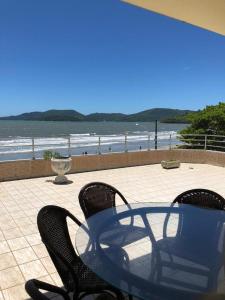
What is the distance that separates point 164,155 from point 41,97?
1824 inches

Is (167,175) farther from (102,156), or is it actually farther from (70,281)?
(70,281)

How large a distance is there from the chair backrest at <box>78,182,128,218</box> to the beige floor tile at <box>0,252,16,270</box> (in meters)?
0.89

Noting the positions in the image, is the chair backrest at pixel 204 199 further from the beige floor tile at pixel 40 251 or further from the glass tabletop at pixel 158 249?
the beige floor tile at pixel 40 251

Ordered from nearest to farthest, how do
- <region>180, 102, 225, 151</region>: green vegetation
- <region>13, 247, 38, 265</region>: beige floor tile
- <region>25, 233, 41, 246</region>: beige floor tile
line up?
<region>13, 247, 38, 265</region>: beige floor tile → <region>25, 233, 41, 246</region>: beige floor tile → <region>180, 102, 225, 151</region>: green vegetation

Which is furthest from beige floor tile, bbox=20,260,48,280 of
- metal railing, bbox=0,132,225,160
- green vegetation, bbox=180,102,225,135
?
green vegetation, bbox=180,102,225,135

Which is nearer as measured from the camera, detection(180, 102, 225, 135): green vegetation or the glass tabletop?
the glass tabletop

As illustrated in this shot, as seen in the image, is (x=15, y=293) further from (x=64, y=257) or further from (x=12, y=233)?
(x=12, y=233)

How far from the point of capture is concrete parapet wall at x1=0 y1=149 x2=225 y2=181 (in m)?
6.68

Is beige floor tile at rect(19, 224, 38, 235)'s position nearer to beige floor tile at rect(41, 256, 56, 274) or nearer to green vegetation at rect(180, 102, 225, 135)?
beige floor tile at rect(41, 256, 56, 274)

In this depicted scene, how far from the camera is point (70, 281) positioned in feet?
6.07

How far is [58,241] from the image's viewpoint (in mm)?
1961

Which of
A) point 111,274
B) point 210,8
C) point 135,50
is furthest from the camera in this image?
point 135,50

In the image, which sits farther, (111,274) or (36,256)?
(36,256)

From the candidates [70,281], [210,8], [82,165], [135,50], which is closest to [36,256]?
[70,281]
